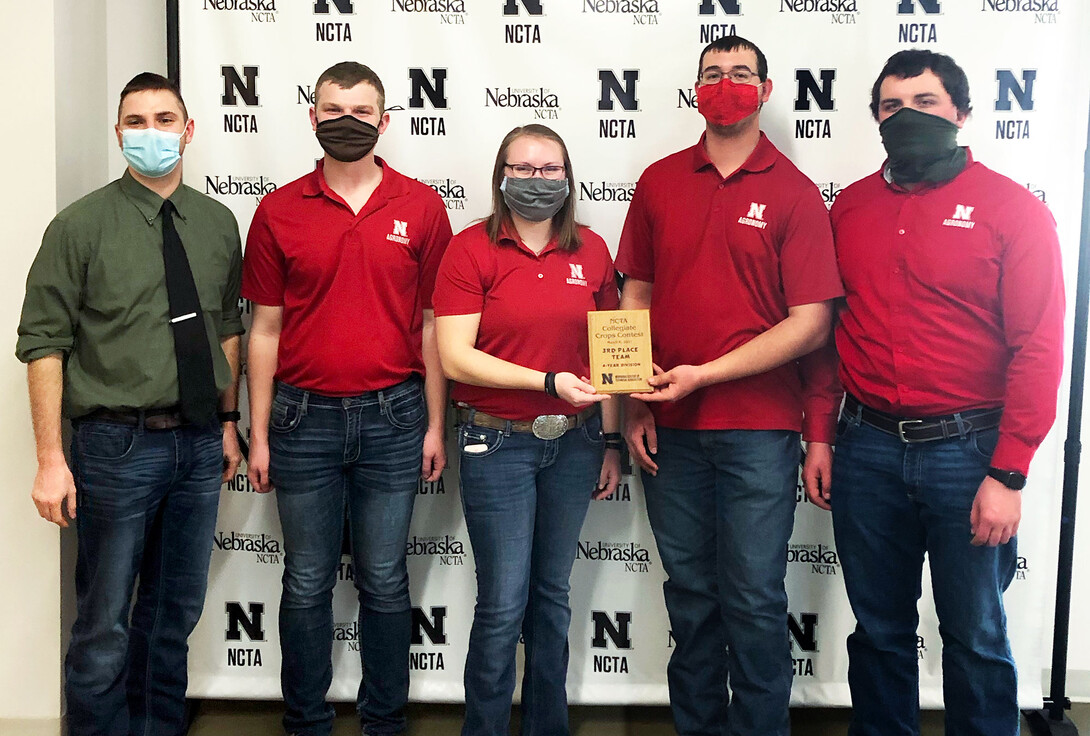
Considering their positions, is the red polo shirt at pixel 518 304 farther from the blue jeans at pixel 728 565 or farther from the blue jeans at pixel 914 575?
the blue jeans at pixel 914 575

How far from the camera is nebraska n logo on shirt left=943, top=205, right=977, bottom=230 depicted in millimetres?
1913

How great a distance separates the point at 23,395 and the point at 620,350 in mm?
1751

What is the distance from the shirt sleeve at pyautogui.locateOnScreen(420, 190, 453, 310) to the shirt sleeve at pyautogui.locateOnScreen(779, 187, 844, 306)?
0.92m

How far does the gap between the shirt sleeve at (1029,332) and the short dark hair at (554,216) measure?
1014 millimetres

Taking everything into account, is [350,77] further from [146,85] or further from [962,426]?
[962,426]

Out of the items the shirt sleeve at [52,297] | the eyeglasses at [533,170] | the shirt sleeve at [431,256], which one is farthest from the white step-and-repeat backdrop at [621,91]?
the shirt sleeve at [52,297]

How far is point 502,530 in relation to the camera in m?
2.06

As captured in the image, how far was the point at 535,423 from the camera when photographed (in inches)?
81.0

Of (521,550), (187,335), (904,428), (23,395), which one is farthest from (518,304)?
(23,395)

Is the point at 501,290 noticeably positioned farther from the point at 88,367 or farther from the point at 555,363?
the point at 88,367

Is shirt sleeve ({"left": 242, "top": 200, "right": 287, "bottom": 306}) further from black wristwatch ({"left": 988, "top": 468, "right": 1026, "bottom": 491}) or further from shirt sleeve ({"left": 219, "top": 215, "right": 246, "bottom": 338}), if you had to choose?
black wristwatch ({"left": 988, "top": 468, "right": 1026, "bottom": 491})

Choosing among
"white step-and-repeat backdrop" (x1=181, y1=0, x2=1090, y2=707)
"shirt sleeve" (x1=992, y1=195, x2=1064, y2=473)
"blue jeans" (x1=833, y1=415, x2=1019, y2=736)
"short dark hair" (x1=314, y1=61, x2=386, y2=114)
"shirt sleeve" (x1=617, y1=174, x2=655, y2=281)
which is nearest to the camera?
"shirt sleeve" (x1=992, y1=195, x2=1064, y2=473)

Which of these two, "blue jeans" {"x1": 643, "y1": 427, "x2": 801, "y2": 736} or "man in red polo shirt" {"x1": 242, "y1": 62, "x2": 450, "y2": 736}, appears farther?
"man in red polo shirt" {"x1": 242, "y1": 62, "x2": 450, "y2": 736}

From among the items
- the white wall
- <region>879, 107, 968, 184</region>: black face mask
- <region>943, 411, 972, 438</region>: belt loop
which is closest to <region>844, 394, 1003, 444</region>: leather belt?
<region>943, 411, 972, 438</region>: belt loop
